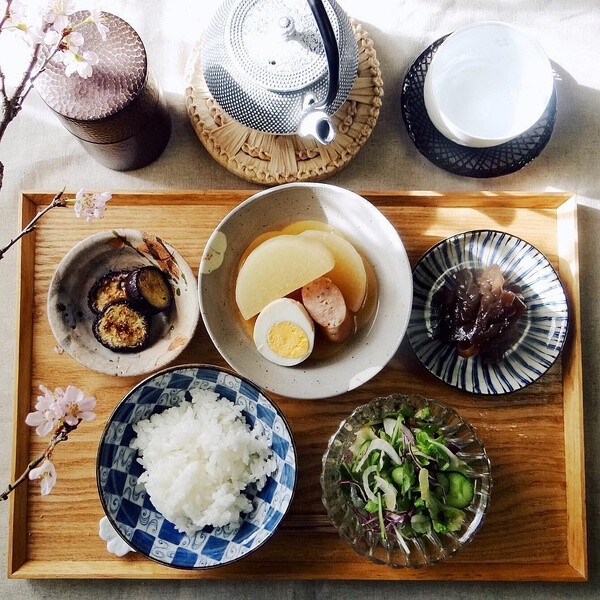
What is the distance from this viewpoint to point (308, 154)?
1.24 metres

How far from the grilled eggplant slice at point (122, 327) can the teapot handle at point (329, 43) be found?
52 centimetres

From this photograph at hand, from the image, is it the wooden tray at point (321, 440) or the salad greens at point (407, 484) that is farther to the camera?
the wooden tray at point (321, 440)

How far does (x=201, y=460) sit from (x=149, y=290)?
326 millimetres

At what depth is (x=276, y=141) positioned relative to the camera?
4.04ft

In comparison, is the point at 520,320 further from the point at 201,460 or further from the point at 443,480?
the point at 201,460

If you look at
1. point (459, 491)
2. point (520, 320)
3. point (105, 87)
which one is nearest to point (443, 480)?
point (459, 491)

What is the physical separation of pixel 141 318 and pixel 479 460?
26.6 inches

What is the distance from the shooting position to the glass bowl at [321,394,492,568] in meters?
1.10

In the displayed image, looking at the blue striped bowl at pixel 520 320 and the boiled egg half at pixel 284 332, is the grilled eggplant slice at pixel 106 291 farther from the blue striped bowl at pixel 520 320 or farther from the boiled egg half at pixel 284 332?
the blue striped bowl at pixel 520 320

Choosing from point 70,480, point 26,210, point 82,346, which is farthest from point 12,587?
point 26,210

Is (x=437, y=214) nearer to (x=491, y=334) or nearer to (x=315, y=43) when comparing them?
(x=491, y=334)

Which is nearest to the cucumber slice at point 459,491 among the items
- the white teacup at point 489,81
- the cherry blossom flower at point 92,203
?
the white teacup at point 489,81

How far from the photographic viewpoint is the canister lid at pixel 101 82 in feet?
3.40

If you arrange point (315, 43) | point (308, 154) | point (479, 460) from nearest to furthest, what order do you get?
point (315, 43), point (479, 460), point (308, 154)
